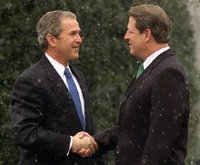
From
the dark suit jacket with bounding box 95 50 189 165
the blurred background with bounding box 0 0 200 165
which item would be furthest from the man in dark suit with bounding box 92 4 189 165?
the blurred background with bounding box 0 0 200 165

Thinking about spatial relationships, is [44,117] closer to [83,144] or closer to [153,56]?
[83,144]

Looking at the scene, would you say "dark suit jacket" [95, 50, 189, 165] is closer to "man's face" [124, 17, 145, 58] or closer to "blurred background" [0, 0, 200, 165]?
"man's face" [124, 17, 145, 58]

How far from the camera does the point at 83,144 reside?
455 cm

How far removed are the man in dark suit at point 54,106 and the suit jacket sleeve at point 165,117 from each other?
2.79ft

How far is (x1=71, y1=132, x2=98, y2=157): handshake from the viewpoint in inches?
177

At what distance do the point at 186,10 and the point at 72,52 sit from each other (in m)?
3.43

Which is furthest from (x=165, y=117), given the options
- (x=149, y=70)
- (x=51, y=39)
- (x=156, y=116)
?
(x=51, y=39)

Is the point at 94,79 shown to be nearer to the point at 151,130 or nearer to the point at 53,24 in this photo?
the point at 53,24

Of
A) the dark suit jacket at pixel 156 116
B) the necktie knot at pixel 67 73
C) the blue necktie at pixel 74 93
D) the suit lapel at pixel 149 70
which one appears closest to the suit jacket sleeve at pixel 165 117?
the dark suit jacket at pixel 156 116

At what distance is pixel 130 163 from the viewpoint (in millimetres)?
4055

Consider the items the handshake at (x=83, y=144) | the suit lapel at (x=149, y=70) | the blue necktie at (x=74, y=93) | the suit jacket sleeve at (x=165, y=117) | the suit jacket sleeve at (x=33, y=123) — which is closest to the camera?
the suit jacket sleeve at (x=165, y=117)

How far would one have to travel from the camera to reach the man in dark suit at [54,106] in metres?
4.39

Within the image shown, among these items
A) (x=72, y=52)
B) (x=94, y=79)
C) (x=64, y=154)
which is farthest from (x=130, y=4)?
(x=64, y=154)

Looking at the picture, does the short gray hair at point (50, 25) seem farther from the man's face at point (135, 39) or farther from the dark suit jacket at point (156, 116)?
the dark suit jacket at point (156, 116)
